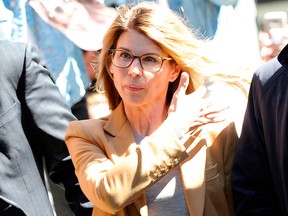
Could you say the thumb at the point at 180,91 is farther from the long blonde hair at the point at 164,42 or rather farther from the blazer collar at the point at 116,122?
the blazer collar at the point at 116,122

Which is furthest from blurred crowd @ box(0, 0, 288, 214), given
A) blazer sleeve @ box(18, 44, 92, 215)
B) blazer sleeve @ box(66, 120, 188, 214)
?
blazer sleeve @ box(66, 120, 188, 214)

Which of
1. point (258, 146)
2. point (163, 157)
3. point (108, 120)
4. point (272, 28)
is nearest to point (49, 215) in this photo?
point (108, 120)

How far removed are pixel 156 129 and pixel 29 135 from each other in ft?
1.79

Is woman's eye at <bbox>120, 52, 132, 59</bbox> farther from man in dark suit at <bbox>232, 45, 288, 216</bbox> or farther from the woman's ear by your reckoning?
man in dark suit at <bbox>232, 45, 288, 216</bbox>

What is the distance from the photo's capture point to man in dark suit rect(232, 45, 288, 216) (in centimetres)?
274

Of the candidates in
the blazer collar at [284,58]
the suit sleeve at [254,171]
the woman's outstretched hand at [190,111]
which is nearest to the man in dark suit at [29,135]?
the woman's outstretched hand at [190,111]

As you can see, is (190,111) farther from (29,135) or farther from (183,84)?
(29,135)

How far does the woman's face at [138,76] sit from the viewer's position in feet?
9.89

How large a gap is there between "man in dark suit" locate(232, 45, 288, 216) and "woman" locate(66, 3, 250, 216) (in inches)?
4.3

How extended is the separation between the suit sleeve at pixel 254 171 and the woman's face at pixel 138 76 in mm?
393

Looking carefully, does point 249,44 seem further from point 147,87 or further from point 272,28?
point 147,87

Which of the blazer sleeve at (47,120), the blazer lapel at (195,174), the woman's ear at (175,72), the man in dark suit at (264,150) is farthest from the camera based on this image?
the blazer sleeve at (47,120)

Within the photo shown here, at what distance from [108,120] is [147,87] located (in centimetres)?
19

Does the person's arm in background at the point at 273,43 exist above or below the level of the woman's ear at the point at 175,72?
below
